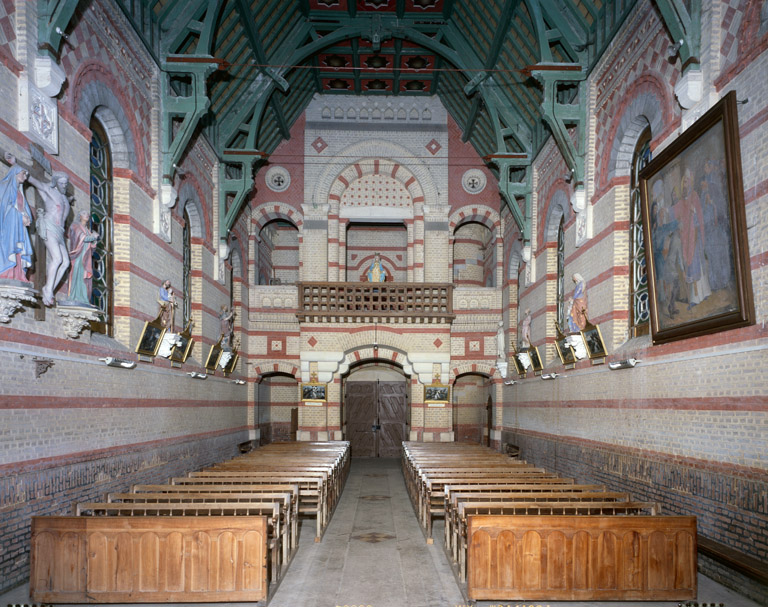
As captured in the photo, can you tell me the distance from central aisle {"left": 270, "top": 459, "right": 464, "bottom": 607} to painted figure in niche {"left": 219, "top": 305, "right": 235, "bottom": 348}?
21.5 feet

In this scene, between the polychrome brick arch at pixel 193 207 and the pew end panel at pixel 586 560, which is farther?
the polychrome brick arch at pixel 193 207

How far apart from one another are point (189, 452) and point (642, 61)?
10818 mm

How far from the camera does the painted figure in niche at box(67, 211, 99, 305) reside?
25.5 ft

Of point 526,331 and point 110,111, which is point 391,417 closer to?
point 526,331

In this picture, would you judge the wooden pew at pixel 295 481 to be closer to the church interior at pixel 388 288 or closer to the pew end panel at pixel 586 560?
the church interior at pixel 388 288

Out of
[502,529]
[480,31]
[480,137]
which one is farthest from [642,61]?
[480,137]

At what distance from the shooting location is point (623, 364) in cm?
952

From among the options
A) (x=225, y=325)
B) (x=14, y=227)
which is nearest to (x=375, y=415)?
(x=225, y=325)

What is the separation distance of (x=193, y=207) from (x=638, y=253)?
31.1ft

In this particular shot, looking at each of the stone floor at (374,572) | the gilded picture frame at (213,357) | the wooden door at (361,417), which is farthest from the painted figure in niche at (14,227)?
the wooden door at (361,417)

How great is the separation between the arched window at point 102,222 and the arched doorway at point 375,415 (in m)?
12.7

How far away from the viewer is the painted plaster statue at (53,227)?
7.18 meters

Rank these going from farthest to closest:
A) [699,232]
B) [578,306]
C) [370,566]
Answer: [578,306] < [370,566] < [699,232]

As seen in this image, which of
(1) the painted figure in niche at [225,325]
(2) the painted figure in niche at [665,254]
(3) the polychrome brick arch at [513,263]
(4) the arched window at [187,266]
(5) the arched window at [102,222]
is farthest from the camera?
(3) the polychrome brick arch at [513,263]
